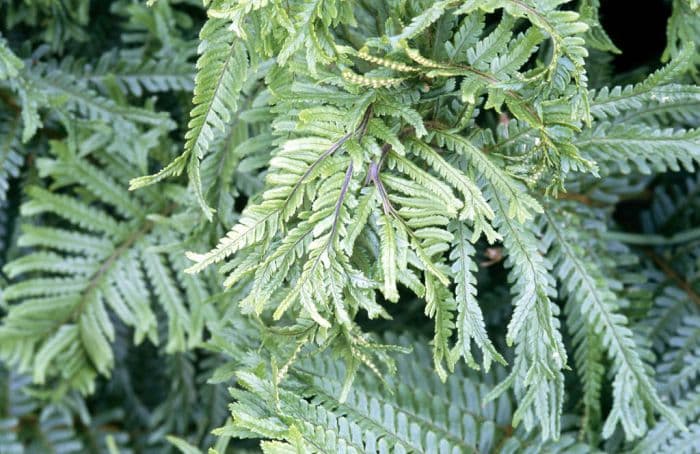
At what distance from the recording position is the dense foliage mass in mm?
870

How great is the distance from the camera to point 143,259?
1441 millimetres

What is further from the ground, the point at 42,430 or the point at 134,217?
the point at 134,217

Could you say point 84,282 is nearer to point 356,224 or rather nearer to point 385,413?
point 385,413

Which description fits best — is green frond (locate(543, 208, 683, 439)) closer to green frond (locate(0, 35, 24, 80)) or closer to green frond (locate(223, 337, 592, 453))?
green frond (locate(223, 337, 592, 453))

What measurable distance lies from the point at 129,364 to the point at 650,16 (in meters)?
1.60

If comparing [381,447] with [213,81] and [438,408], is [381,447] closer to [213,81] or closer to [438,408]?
[438,408]

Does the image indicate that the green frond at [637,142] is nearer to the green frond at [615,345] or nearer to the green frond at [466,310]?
the green frond at [615,345]

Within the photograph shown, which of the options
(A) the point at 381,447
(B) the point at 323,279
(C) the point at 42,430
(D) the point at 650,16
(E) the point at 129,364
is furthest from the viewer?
(E) the point at 129,364

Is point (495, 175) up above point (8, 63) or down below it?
below

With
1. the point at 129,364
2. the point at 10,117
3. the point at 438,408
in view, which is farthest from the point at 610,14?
the point at 129,364

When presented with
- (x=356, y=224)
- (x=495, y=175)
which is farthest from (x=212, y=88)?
(x=495, y=175)

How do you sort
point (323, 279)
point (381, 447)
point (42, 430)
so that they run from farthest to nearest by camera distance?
point (42, 430) → point (381, 447) → point (323, 279)

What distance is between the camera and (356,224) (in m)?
0.86

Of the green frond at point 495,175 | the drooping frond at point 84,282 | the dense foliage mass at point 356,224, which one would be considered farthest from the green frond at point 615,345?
the drooping frond at point 84,282
